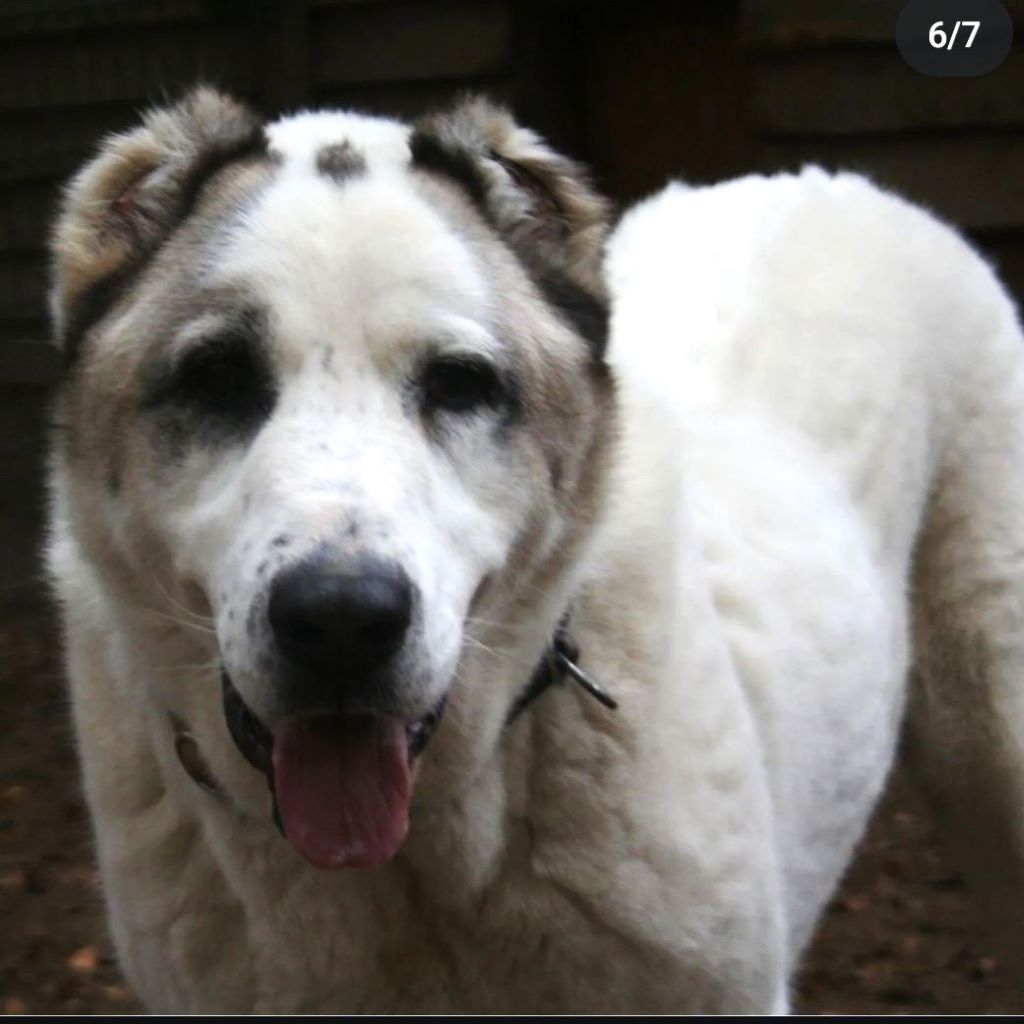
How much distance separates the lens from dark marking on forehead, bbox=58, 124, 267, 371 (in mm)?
2348

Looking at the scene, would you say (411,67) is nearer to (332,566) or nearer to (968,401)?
(968,401)

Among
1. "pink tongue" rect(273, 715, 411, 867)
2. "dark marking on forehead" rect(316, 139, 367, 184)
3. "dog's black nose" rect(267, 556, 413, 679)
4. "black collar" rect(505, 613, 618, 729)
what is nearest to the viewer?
"dog's black nose" rect(267, 556, 413, 679)

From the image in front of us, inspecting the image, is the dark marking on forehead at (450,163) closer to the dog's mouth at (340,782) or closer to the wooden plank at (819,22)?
the dog's mouth at (340,782)

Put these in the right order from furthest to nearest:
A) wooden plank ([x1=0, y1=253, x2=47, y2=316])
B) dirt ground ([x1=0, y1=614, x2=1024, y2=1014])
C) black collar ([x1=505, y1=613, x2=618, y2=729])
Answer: wooden plank ([x1=0, y1=253, x2=47, y2=316]) < dirt ground ([x1=0, y1=614, x2=1024, y2=1014]) < black collar ([x1=505, y1=613, x2=618, y2=729])

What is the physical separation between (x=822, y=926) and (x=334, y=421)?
2923mm

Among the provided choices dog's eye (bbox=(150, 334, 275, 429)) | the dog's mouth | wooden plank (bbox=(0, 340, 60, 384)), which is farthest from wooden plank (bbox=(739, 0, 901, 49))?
the dog's mouth

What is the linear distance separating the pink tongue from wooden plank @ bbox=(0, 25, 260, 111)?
4682 mm

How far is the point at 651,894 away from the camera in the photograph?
2348 mm

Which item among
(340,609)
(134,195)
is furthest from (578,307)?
(340,609)

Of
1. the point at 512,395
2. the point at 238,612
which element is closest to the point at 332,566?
the point at 238,612

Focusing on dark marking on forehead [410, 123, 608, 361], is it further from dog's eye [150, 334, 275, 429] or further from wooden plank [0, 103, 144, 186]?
wooden plank [0, 103, 144, 186]

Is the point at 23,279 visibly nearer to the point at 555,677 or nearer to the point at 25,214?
the point at 25,214

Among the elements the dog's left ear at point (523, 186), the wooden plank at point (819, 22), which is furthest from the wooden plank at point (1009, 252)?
the dog's left ear at point (523, 186)

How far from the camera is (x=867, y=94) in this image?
5578 mm
